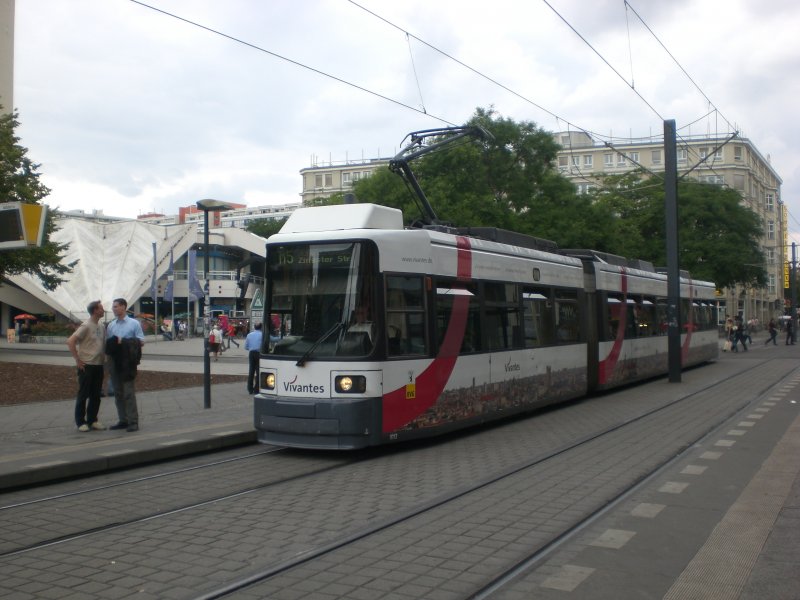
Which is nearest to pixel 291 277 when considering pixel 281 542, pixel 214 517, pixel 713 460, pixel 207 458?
pixel 207 458

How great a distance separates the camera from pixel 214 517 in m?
7.16

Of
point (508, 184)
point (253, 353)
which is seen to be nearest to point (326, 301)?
point (253, 353)

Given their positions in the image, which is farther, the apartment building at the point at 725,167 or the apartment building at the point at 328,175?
the apartment building at the point at 328,175

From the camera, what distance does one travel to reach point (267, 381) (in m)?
10.6

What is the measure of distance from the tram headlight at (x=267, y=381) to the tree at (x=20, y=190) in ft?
71.5

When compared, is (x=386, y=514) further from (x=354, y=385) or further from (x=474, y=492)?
(x=354, y=385)

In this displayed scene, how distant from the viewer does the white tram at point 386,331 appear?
10.0m

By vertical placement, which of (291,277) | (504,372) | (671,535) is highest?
(291,277)

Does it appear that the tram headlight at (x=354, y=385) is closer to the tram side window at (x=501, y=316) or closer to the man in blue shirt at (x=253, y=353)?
the tram side window at (x=501, y=316)

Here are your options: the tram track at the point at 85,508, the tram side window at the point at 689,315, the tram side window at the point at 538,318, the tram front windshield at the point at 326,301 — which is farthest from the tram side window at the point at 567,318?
the tram side window at the point at 689,315

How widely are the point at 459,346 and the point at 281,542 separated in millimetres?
5753

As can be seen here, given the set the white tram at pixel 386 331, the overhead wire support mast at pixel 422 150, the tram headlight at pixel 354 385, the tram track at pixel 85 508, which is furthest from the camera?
the overhead wire support mast at pixel 422 150

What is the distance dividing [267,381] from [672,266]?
14514 mm

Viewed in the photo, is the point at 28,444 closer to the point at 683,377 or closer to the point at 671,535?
the point at 671,535
